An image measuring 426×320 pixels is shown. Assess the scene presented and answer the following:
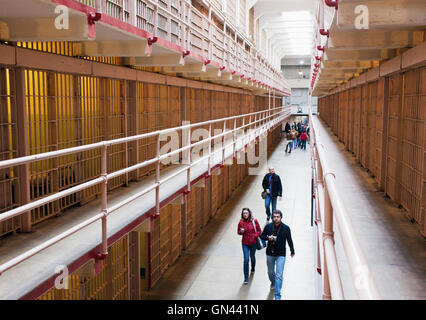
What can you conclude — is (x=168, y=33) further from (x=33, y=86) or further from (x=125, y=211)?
(x=125, y=211)

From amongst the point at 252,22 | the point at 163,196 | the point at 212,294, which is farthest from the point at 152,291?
the point at 252,22

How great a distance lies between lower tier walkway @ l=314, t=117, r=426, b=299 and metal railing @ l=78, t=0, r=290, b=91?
11.5 ft

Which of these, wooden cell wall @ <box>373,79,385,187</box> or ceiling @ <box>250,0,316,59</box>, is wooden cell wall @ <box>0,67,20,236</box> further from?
ceiling @ <box>250,0,316,59</box>

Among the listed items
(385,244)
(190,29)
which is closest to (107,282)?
(385,244)

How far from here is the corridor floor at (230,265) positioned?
8.32 meters

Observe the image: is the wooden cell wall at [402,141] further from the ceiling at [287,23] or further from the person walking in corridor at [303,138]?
the person walking in corridor at [303,138]

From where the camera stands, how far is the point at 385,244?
4.23m

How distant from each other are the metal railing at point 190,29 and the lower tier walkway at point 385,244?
3.51 metres

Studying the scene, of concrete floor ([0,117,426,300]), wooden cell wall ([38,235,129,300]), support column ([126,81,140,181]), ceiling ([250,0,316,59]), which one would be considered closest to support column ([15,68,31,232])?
concrete floor ([0,117,426,300])

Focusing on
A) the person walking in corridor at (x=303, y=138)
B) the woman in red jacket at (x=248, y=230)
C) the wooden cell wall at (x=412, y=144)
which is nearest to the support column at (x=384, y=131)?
the wooden cell wall at (x=412, y=144)

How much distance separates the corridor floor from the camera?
27.3 feet

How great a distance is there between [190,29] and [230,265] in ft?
16.3
